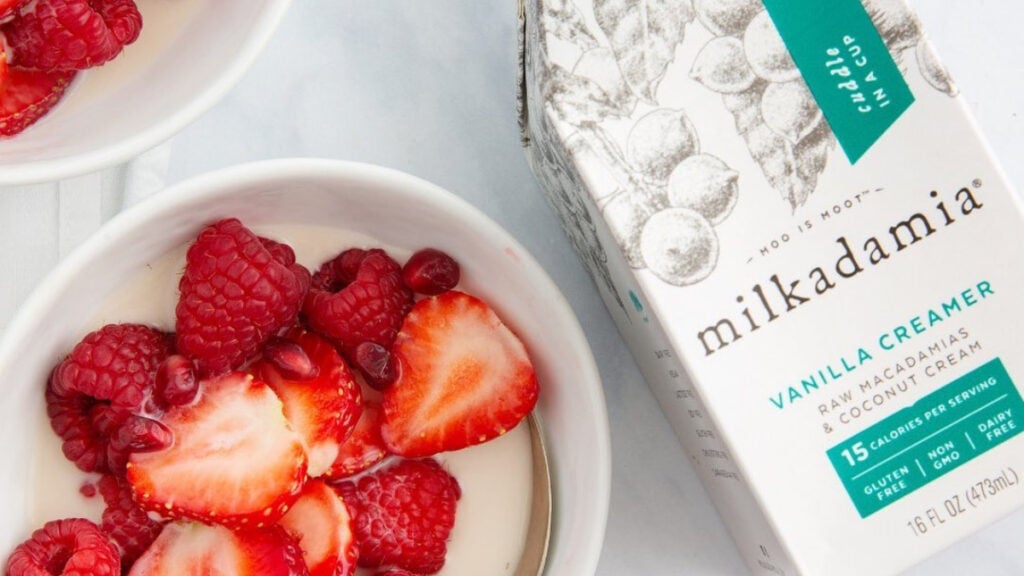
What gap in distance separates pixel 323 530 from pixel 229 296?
0.19 m

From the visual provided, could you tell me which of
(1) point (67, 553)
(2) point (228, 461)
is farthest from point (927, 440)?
(1) point (67, 553)

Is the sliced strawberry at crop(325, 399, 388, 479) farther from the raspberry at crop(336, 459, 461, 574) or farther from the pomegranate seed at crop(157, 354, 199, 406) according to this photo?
the pomegranate seed at crop(157, 354, 199, 406)

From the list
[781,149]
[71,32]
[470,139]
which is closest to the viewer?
[781,149]

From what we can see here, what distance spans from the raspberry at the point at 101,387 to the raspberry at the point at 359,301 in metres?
0.12

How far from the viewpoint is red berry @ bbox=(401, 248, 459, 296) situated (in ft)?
3.00

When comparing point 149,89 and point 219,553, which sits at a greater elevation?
point 149,89

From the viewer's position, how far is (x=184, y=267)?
907 mm

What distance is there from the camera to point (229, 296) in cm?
82

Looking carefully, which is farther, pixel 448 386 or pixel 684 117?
pixel 448 386

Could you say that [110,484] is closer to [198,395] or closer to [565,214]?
[198,395]

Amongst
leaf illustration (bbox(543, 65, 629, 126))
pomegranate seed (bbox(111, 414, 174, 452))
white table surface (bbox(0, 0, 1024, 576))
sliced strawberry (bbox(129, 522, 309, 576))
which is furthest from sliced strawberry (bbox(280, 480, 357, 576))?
leaf illustration (bbox(543, 65, 629, 126))

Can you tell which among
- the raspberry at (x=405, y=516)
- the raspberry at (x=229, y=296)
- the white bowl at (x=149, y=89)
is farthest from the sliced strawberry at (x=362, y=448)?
the white bowl at (x=149, y=89)

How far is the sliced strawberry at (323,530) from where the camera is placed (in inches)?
34.8

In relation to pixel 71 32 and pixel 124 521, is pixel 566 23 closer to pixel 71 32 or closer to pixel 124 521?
pixel 71 32
